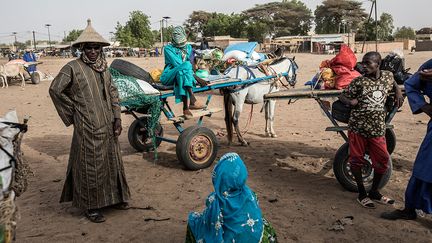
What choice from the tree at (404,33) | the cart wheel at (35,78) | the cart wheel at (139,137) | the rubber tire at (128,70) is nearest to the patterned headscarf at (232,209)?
the rubber tire at (128,70)

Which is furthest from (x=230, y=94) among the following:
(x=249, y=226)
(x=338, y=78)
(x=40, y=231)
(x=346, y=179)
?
(x=249, y=226)

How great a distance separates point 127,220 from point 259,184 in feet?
6.71

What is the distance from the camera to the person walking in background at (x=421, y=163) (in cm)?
407

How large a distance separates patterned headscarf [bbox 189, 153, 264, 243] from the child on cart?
2304 millimetres

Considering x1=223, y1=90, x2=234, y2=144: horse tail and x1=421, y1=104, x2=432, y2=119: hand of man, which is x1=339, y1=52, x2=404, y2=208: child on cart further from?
x1=223, y1=90, x2=234, y2=144: horse tail

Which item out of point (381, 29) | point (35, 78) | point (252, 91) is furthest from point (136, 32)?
point (252, 91)

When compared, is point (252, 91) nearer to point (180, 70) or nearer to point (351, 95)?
point (180, 70)

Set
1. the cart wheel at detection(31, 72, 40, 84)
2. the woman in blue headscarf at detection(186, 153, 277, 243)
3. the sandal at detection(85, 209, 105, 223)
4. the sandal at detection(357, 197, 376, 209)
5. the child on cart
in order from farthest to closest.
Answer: the cart wheel at detection(31, 72, 40, 84)
the sandal at detection(357, 197, 376, 209)
the sandal at detection(85, 209, 105, 223)
the child on cart
the woman in blue headscarf at detection(186, 153, 277, 243)

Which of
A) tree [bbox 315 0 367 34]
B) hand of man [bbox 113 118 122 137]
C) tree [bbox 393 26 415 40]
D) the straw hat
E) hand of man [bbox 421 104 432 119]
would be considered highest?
tree [bbox 315 0 367 34]

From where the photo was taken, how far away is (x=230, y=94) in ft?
27.8

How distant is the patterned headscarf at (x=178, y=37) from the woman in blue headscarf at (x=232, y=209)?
387cm

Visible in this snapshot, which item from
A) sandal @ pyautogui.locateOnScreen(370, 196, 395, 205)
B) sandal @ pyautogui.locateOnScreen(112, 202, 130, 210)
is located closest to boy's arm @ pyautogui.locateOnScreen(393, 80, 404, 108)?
sandal @ pyautogui.locateOnScreen(370, 196, 395, 205)

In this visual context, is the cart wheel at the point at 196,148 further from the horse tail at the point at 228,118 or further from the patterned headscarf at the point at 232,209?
the patterned headscarf at the point at 232,209

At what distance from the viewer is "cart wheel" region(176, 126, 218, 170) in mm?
6270
